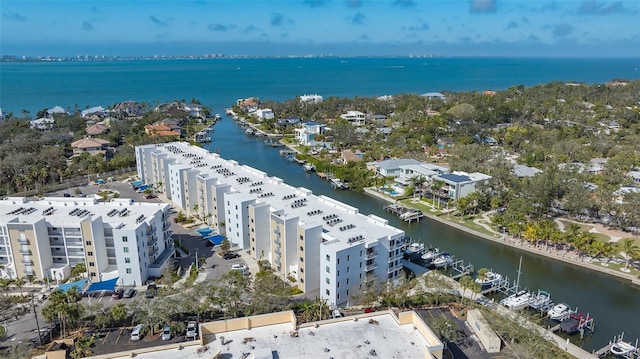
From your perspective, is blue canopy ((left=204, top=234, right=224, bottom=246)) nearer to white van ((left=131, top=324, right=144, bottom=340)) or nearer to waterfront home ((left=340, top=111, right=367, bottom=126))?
white van ((left=131, top=324, right=144, bottom=340))

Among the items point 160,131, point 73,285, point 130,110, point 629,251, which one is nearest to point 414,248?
A: point 629,251

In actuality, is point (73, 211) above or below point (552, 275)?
above

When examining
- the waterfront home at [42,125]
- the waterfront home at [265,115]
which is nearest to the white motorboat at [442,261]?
the waterfront home at [265,115]

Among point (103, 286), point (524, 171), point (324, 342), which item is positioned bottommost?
point (103, 286)

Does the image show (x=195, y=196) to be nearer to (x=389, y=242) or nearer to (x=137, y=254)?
(x=137, y=254)

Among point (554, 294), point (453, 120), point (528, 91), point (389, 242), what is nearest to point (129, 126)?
point (453, 120)

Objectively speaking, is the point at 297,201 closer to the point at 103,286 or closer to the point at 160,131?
the point at 103,286

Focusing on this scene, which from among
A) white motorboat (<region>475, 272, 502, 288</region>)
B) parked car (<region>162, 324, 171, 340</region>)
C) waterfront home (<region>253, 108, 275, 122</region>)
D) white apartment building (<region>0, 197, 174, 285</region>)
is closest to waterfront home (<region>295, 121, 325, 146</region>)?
waterfront home (<region>253, 108, 275, 122</region>)
